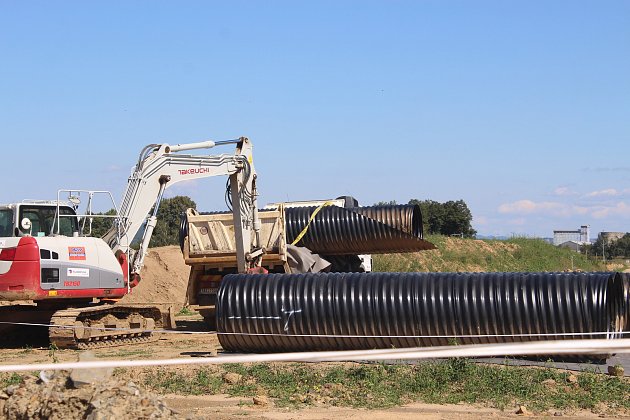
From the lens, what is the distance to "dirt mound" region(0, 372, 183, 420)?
26.2ft

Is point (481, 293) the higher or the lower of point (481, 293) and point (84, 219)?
the lower

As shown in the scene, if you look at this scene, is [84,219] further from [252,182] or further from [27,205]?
[252,182]

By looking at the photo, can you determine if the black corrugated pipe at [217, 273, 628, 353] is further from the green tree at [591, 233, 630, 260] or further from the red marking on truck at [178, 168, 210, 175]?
the green tree at [591, 233, 630, 260]

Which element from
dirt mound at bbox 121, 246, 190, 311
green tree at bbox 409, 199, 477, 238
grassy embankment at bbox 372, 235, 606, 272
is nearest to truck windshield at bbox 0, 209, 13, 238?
dirt mound at bbox 121, 246, 190, 311

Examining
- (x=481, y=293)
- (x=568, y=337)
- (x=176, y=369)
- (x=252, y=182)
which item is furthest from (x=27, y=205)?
(x=568, y=337)

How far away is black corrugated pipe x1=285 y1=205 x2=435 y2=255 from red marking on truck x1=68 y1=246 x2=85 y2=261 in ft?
24.3

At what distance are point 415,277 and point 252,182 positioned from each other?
7.26 m

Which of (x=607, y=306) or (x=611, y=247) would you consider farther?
(x=611, y=247)

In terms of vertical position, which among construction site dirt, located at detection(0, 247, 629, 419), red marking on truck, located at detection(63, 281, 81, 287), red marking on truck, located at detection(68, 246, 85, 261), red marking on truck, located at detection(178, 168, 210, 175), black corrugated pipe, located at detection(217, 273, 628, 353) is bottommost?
construction site dirt, located at detection(0, 247, 629, 419)

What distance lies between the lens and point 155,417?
314 inches

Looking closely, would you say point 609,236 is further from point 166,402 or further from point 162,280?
point 166,402

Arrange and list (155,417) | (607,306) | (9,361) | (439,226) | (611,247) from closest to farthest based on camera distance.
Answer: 1. (155,417)
2. (607,306)
3. (9,361)
4. (439,226)
5. (611,247)

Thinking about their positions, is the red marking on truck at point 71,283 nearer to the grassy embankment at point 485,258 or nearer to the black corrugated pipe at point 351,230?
the black corrugated pipe at point 351,230

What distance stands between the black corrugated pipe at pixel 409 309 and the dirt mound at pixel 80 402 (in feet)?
19.3
